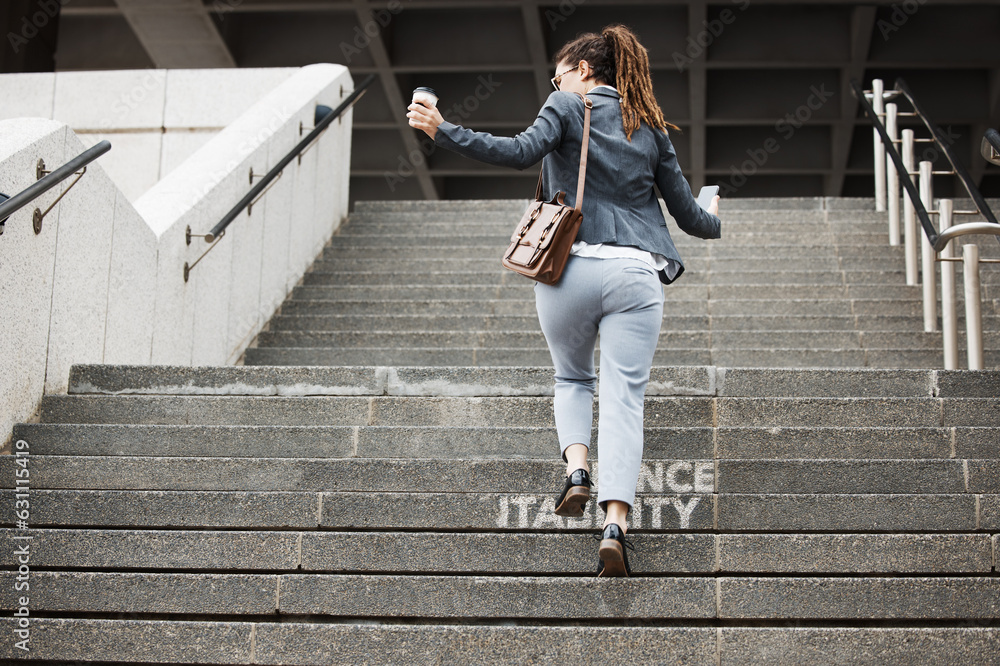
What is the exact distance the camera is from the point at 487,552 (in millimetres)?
3205

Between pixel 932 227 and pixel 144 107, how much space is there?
6087 mm

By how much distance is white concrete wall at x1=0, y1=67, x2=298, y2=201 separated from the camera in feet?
27.0

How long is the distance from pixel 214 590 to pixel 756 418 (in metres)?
2.11

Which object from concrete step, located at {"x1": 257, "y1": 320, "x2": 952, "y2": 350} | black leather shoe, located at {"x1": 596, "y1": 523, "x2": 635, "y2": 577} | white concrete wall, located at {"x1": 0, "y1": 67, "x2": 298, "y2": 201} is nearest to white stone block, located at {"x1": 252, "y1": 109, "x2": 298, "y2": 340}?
concrete step, located at {"x1": 257, "y1": 320, "x2": 952, "y2": 350}

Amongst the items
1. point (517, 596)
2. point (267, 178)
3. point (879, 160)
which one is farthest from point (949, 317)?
point (267, 178)

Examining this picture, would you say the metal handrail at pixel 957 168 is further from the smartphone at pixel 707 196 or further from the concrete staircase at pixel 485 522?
the smartphone at pixel 707 196

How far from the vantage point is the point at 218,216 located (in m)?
5.78

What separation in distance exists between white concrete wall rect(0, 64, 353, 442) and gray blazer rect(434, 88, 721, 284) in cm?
223

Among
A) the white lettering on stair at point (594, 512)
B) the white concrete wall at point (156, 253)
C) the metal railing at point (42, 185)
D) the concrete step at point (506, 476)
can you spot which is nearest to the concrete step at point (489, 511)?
the white lettering on stair at point (594, 512)

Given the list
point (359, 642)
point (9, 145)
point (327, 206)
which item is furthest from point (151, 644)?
point (327, 206)

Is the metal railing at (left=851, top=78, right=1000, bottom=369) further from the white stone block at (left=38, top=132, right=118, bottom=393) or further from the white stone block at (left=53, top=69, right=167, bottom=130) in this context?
the white stone block at (left=53, top=69, right=167, bottom=130)

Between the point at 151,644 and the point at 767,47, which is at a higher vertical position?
the point at 767,47

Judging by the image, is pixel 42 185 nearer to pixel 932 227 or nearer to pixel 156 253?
pixel 156 253

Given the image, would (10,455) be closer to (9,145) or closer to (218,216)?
(9,145)
